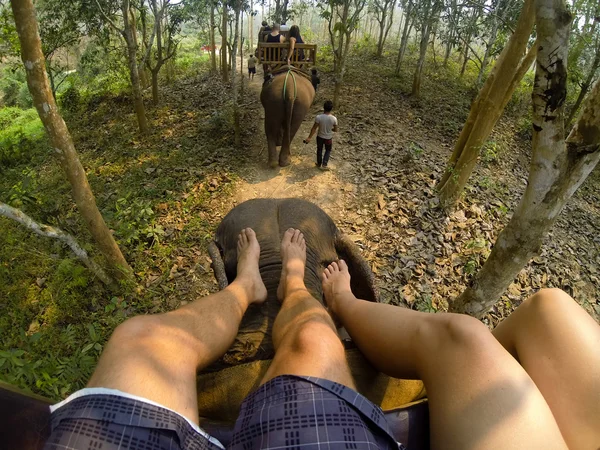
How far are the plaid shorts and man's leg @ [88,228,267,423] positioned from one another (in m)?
0.06

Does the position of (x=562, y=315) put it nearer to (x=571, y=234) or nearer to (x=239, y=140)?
(x=571, y=234)

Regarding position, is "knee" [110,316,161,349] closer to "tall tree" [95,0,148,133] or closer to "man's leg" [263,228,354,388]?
"man's leg" [263,228,354,388]

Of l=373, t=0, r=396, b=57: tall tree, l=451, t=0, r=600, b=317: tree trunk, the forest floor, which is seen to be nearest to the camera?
l=451, t=0, r=600, b=317: tree trunk

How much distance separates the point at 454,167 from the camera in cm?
575

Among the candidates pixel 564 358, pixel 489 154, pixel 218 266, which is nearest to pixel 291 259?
pixel 218 266

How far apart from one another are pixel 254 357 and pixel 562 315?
160cm

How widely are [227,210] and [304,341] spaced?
4.78 m

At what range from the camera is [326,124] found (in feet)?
21.9

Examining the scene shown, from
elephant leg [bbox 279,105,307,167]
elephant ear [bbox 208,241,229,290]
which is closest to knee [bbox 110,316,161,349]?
elephant ear [bbox 208,241,229,290]

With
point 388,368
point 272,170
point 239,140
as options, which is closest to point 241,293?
point 388,368

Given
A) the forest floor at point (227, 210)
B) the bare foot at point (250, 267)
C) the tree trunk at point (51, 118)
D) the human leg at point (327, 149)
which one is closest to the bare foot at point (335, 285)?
the bare foot at point (250, 267)

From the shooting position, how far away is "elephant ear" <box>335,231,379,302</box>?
3.17 metres

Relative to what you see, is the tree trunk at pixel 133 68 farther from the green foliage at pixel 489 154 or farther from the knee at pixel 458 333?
→ the knee at pixel 458 333

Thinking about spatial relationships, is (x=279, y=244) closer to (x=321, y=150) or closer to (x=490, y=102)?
(x=490, y=102)
